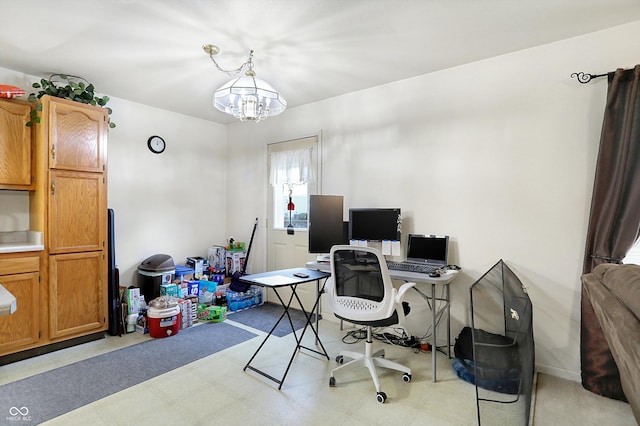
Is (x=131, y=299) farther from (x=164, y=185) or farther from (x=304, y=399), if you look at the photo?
(x=304, y=399)

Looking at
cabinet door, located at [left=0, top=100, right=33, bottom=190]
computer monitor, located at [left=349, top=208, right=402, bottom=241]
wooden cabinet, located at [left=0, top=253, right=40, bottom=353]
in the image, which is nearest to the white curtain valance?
computer monitor, located at [left=349, top=208, right=402, bottom=241]

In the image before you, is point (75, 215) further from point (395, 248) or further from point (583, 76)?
point (583, 76)

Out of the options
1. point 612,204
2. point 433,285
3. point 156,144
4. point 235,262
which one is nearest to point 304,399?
point 433,285

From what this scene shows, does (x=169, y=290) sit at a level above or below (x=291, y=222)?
below

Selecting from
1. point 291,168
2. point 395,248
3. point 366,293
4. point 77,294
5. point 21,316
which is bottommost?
point 21,316

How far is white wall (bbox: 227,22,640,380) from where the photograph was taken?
8.09 ft

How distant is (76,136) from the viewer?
10.1 feet

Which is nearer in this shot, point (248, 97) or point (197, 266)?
point (248, 97)

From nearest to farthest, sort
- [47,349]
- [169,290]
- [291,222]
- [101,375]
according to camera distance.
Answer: [101,375] → [47,349] → [169,290] → [291,222]

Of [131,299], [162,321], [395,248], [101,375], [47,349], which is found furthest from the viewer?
[131,299]

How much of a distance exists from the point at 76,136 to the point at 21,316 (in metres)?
1.67

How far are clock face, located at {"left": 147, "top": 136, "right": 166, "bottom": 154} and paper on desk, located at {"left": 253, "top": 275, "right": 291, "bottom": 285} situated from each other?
2734mm

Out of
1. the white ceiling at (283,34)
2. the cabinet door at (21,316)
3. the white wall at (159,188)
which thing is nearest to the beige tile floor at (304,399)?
the cabinet door at (21,316)

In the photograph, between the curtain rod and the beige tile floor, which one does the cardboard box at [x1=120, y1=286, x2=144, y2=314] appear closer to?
the beige tile floor
